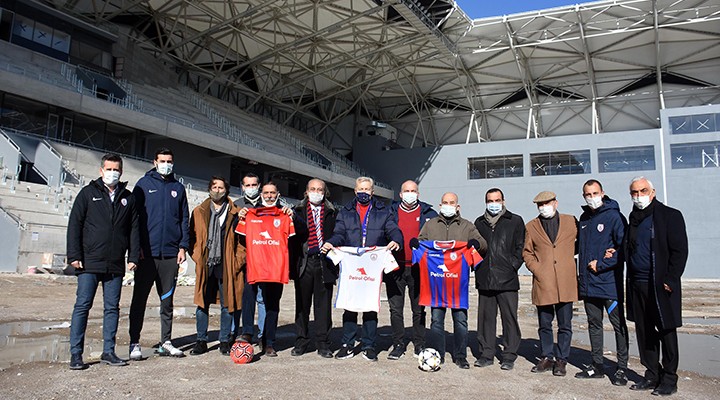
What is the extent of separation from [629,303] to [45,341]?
21.3ft

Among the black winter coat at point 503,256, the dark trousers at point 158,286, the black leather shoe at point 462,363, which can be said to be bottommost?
the black leather shoe at point 462,363

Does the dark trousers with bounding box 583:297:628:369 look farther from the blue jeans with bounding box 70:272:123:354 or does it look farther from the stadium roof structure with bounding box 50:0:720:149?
the stadium roof structure with bounding box 50:0:720:149

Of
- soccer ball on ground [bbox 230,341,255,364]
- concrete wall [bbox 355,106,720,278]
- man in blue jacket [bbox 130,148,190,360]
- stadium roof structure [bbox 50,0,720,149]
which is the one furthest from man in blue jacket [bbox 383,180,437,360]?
concrete wall [bbox 355,106,720,278]

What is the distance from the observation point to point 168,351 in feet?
17.7

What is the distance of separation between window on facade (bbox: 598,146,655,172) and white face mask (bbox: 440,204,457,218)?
3248 cm

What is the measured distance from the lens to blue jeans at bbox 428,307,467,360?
221 inches

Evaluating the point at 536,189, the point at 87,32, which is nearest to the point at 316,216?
the point at 87,32

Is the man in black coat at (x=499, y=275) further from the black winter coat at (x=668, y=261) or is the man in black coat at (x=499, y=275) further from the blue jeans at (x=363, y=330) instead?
the black winter coat at (x=668, y=261)

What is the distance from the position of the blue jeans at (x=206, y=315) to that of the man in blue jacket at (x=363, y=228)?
134 cm

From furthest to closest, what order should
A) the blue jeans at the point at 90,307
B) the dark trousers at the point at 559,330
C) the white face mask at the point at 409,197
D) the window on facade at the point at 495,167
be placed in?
the window on facade at the point at 495,167 → the white face mask at the point at 409,197 → the dark trousers at the point at 559,330 → the blue jeans at the point at 90,307

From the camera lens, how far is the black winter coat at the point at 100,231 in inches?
190

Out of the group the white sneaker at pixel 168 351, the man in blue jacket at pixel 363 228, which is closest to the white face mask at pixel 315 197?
the man in blue jacket at pixel 363 228

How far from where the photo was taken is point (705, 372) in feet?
17.7

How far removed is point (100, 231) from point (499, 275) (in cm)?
424
